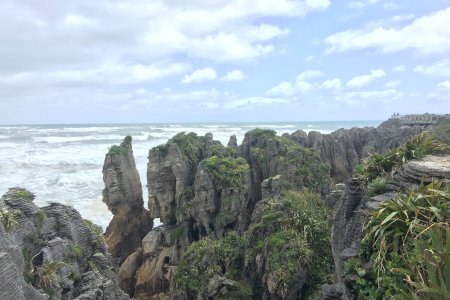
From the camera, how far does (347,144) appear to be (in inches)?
1907

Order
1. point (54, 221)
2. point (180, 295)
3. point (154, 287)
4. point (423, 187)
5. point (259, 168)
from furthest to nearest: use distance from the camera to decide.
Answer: point (259, 168) < point (154, 287) < point (180, 295) < point (54, 221) < point (423, 187)

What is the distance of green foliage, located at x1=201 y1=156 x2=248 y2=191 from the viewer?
30297 mm

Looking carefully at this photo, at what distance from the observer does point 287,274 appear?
1862cm

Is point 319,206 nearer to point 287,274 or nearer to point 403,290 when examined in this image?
point 287,274

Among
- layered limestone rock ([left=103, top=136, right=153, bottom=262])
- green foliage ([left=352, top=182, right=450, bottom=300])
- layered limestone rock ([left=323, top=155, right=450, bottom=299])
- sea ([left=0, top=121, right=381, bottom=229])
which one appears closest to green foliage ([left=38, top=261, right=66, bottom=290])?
layered limestone rock ([left=323, top=155, right=450, bottom=299])

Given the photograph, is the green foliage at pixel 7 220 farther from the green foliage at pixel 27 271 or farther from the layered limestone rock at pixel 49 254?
the green foliage at pixel 27 271

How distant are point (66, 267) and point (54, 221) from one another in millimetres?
2489

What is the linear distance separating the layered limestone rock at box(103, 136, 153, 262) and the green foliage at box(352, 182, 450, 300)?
26.9 metres

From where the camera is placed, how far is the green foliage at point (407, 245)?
8297 mm

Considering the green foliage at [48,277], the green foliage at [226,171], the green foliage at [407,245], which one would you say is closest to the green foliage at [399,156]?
the green foliage at [407,245]

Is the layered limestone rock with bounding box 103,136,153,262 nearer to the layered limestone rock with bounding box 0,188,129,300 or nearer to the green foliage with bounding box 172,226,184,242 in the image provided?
the green foliage with bounding box 172,226,184,242

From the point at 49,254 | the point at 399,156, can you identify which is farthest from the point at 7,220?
the point at 399,156

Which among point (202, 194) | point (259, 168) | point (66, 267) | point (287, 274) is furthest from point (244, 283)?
point (259, 168)

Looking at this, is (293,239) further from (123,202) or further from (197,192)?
(123,202)
